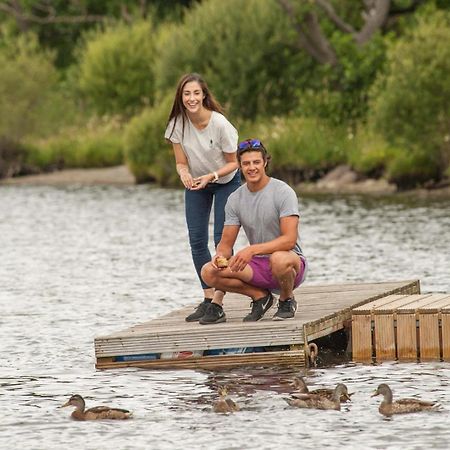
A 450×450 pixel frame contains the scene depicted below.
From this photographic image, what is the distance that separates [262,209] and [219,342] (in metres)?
1.18

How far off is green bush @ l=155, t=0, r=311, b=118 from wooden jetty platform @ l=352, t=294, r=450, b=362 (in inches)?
1400

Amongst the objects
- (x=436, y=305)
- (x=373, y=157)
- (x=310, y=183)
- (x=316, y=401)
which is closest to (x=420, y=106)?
(x=373, y=157)

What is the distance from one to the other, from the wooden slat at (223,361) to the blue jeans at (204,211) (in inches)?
37.2

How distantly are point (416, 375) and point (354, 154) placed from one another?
103ft

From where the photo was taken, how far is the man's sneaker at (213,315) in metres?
14.3

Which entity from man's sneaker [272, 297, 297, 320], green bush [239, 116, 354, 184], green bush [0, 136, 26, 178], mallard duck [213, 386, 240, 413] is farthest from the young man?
green bush [0, 136, 26, 178]

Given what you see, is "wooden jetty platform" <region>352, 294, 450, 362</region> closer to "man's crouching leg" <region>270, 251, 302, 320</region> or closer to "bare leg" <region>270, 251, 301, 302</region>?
"man's crouching leg" <region>270, 251, 302, 320</region>

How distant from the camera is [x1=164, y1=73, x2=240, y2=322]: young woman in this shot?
14461 millimetres

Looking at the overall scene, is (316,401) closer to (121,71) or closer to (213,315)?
(213,315)

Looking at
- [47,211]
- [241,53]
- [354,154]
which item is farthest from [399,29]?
[47,211]

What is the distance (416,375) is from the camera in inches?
537

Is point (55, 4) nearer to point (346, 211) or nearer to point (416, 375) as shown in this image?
point (346, 211)

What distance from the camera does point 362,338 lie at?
47.6 feet

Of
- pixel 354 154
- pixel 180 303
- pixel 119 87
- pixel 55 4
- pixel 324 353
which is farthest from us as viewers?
pixel 55 4
